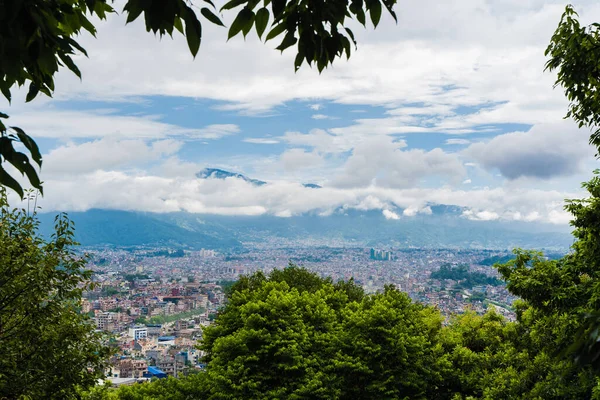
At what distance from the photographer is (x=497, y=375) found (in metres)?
14.6

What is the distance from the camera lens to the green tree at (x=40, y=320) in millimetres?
8109

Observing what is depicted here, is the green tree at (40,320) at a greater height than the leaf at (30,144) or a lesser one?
lesser

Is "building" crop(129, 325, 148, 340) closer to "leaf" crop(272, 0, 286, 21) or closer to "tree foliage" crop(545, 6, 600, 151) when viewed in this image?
"tree foliage" crop(545, 6, 600, 151)

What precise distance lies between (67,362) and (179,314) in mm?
64139

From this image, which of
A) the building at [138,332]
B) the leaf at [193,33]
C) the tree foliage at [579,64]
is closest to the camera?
the leaf at [193,33]

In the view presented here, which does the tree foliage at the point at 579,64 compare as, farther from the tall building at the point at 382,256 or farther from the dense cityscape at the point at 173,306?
the tall building at the point at 382,256

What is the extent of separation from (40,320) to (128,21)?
8.12 m

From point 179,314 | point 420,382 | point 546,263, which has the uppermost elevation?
point 546,263

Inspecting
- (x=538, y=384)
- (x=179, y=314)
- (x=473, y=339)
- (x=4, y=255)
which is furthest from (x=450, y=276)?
(x=4, y=255)

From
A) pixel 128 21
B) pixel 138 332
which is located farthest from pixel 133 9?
pixel 138 332

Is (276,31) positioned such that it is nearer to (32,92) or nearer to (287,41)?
(287,41)

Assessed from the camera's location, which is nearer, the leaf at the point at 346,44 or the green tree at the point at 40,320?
the leaf at the point at 346,44

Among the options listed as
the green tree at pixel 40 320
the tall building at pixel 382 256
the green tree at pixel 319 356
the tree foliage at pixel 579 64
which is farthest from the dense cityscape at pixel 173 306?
the tall building at pixel 382 256

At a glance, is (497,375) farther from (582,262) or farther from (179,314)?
(179,314)
